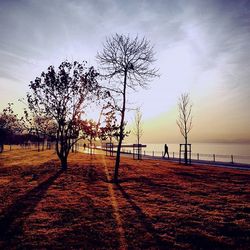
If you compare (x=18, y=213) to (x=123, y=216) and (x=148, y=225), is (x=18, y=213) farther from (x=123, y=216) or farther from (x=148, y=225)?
(x=148, y=225)

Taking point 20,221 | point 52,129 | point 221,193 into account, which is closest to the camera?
point 20,221

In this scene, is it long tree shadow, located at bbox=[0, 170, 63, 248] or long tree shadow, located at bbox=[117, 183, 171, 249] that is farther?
long tree shadow, located at bbox=[0, 170, 63, 248]

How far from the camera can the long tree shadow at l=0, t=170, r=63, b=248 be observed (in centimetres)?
592

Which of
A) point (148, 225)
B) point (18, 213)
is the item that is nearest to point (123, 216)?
point (148, 225)

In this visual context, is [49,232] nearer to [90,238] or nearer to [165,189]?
[90,238]

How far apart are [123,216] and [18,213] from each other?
11.8 ft

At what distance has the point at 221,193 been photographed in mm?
10992

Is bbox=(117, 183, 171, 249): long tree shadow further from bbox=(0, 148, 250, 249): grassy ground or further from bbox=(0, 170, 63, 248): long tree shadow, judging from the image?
bbox=(0, 170, 63, 248): long tree shadow

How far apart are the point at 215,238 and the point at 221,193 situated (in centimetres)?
572

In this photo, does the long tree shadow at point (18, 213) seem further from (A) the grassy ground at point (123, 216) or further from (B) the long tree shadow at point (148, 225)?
(B) the long tree shadow at point (148, 225)

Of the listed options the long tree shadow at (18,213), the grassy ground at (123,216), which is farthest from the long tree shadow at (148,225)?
the long tree shadow at (18,213)

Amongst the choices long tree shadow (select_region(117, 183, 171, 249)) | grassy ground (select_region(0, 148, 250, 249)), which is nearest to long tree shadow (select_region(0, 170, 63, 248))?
grassy ground (select_region(0, 148, 250, 249))

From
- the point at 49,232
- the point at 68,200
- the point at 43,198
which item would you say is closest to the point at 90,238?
the point at 49,232

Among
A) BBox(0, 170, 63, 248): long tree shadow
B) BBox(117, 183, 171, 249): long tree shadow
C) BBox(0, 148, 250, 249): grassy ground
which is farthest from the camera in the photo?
BBox(0, 170, 63, 248): long tree shadow
